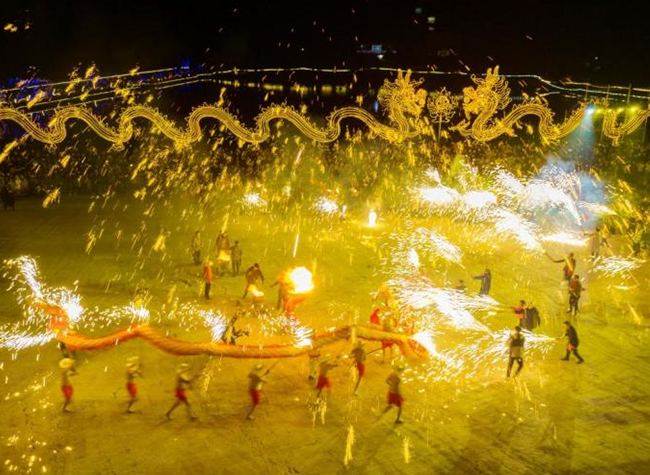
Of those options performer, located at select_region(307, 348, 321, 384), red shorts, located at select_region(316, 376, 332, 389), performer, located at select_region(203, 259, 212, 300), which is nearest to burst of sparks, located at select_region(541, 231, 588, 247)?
performer, located at select_region(203, 259, 212, 300)

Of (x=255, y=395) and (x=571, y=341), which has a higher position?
(x=571, y=341)

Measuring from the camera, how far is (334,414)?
828cm

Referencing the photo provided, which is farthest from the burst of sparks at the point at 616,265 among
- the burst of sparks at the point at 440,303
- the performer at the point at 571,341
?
the performer at the point at 571,341

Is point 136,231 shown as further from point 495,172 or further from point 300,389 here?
point 495,172

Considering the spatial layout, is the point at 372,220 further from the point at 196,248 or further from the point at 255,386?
the point at 255,386

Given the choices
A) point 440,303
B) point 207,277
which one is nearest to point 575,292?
point 440,303

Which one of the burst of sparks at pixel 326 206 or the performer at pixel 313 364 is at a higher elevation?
the burst of sparks at pixel 326 206

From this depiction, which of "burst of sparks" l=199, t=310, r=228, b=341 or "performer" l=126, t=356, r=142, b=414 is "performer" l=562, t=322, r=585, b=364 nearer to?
"burst of sparks" l=199, t=310, r=228, b=341

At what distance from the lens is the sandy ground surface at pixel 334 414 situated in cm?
714

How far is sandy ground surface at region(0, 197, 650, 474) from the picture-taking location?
281 inches

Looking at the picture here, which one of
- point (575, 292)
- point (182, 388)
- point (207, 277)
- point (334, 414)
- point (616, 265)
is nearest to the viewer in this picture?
point (182, 388)

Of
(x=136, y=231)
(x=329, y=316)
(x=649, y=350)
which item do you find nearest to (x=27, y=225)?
(x=136, y=231)

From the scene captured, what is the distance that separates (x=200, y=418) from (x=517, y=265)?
1116cm

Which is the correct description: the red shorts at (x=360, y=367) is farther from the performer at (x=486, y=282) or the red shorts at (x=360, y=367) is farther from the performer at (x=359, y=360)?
the performer at (x=486, y=282)
